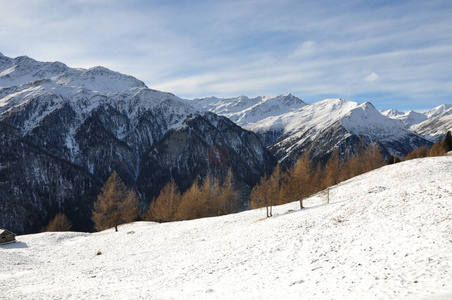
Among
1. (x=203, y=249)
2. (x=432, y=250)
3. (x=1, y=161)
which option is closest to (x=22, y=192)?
(x=1, y=161)

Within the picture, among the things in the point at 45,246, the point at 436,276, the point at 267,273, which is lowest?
the point at 45,246

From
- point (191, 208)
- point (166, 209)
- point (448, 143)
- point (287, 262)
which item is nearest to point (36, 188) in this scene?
point (166, 209)

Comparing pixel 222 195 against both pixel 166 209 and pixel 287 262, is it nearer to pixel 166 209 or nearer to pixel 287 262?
pixel 166 209

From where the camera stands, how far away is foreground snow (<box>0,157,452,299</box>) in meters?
15.1

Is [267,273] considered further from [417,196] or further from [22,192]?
[22,192]

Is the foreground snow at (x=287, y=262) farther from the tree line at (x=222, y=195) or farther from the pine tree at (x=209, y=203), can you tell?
the pine tree at (x=209, y=203)

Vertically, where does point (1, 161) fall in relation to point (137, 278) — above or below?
above

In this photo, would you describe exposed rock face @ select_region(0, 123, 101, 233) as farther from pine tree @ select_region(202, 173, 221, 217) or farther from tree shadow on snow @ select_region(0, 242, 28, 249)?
tree shadow on snow @ select_region(0, 242, 28, 249)

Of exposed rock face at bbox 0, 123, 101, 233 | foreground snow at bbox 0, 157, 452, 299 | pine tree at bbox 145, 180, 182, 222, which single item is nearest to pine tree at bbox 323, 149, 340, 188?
pine tree at bbox 145, 180, 182, 222

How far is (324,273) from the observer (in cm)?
1750

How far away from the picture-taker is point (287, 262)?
21281 millimetres

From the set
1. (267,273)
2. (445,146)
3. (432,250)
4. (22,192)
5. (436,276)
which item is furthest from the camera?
(22,192)

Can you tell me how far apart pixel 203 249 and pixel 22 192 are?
176 m

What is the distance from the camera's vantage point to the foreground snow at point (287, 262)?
15.1 metres
